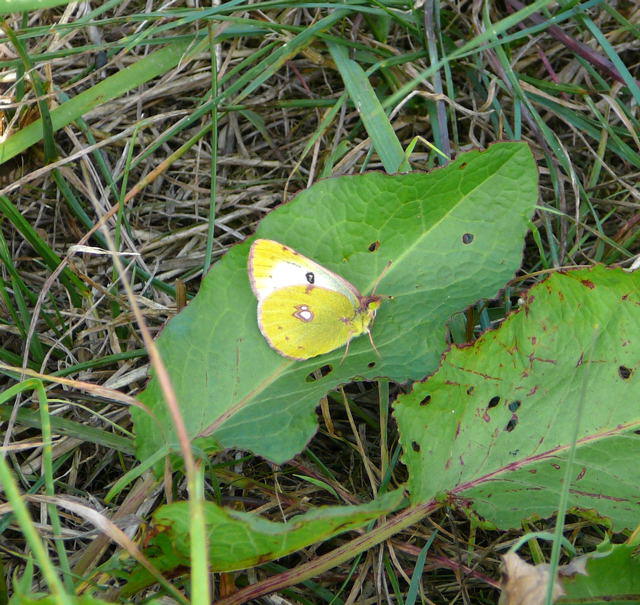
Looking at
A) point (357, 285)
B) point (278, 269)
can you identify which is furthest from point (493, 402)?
point (278, 269)

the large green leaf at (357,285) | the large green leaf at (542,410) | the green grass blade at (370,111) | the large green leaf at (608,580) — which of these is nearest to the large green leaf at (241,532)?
the large green leaf at (357,285)

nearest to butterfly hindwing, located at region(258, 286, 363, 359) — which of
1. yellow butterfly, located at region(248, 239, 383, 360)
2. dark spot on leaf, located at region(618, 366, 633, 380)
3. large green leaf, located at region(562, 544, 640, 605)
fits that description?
yellow butterfly, located at region(248, 239, 383, 360)

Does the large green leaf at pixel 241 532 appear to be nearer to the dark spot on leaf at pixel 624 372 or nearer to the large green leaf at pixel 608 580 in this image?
the large green leaf at pixel 608 580

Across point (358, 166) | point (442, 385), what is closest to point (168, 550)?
point (442, 385)

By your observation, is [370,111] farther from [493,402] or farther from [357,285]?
[493,402]

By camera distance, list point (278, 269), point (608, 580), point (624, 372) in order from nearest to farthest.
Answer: point (608, 580), point (624, 372), point (278, 269)

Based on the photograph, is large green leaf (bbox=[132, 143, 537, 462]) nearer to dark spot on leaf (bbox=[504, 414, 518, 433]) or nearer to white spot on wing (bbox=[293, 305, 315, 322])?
white spot on wing (bbox=[293, 305, 315, 322])
